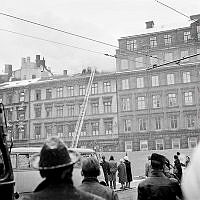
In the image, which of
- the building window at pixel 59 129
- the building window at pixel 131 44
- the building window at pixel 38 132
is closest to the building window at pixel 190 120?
the building window at pixel 131 44

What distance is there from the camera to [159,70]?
2190 inches

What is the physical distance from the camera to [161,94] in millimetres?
54750

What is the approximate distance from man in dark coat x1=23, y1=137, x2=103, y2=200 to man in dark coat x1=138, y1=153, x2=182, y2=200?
187 cm

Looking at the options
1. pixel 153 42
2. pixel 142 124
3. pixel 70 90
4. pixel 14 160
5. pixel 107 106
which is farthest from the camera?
pixel 70 90

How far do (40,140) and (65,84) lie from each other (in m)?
9.47

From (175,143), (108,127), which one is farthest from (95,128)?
(175,143)

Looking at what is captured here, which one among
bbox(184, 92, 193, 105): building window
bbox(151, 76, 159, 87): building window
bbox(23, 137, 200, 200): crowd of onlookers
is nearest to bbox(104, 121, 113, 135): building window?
bbox(151, 76, 159, 87): building window

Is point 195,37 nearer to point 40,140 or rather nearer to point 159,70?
point 159,70

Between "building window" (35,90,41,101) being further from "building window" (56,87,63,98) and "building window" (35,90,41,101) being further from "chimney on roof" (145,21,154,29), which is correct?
"chimney on roof" (145,21,154,29)

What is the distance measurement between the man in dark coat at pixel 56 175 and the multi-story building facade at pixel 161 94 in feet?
164

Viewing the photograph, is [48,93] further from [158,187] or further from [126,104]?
[158,187]

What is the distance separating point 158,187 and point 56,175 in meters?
2.09

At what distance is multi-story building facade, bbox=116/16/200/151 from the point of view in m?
52.4

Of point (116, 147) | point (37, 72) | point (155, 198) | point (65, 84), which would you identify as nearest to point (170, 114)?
point (116, 147)
